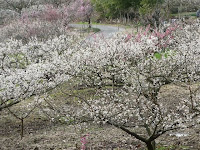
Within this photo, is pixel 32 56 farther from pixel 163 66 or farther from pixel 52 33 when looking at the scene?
pixel 163 66

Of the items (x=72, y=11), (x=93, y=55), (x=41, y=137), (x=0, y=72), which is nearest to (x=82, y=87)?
(x=93, y=55)

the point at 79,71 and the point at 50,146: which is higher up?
the point at 79,71

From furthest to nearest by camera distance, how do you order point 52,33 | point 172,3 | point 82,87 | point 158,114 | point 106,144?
point 172,3 → point 52,33 → point 82,87 → point 106,144 → point 158,114

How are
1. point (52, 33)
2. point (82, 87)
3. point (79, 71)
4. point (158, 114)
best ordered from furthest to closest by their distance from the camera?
point (52, 33)
point (82, 87)
point (79, 71)
point (158, 114)

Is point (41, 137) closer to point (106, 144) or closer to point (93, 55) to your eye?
point (106, 144)

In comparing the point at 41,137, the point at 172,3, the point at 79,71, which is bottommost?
the point at 41,137

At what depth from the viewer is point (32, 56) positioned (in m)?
12.9

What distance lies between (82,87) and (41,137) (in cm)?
458

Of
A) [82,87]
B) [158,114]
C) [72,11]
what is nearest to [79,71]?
[82,87]

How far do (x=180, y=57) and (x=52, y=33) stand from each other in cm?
1056

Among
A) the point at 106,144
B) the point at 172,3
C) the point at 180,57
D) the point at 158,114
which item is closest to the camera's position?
the point at 158,114

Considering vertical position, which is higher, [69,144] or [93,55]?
Result: [93,55]

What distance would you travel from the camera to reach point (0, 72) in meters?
9.89

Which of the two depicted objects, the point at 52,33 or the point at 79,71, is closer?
the point at 79,71
